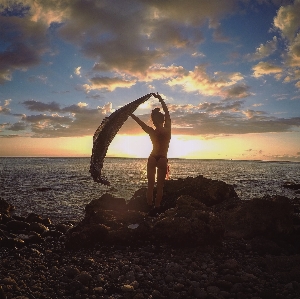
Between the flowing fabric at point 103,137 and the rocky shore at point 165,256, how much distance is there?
1.93 m

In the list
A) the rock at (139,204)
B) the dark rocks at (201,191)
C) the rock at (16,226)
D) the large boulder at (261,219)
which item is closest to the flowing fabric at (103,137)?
the large boulder at (261,219)

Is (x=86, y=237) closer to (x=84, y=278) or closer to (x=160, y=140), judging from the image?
(x=84, y=278)

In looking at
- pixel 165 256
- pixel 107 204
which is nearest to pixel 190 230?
pixel 165 256

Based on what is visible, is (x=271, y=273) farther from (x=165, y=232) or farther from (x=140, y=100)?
(x=140, y=100)

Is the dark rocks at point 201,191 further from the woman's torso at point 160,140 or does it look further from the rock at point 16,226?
the rock at point 16,226

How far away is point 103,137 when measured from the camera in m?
7.25

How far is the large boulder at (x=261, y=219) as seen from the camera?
8.41 metres

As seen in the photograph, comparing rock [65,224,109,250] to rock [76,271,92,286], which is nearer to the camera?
rock [76,271,92,286]

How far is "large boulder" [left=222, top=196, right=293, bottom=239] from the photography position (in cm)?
841

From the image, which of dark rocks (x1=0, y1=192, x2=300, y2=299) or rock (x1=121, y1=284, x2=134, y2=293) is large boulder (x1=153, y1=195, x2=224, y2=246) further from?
rock (x1=121, y1=284, x2=134, y2=293)

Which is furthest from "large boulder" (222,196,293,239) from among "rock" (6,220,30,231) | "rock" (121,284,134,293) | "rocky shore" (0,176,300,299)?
"rock" (6,220,30,231)

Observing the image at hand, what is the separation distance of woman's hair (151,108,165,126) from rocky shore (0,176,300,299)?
2964 millimetres

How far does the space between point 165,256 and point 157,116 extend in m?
4.61

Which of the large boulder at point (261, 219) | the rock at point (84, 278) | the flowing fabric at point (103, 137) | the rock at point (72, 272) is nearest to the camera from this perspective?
the rock at point (84, 278)
